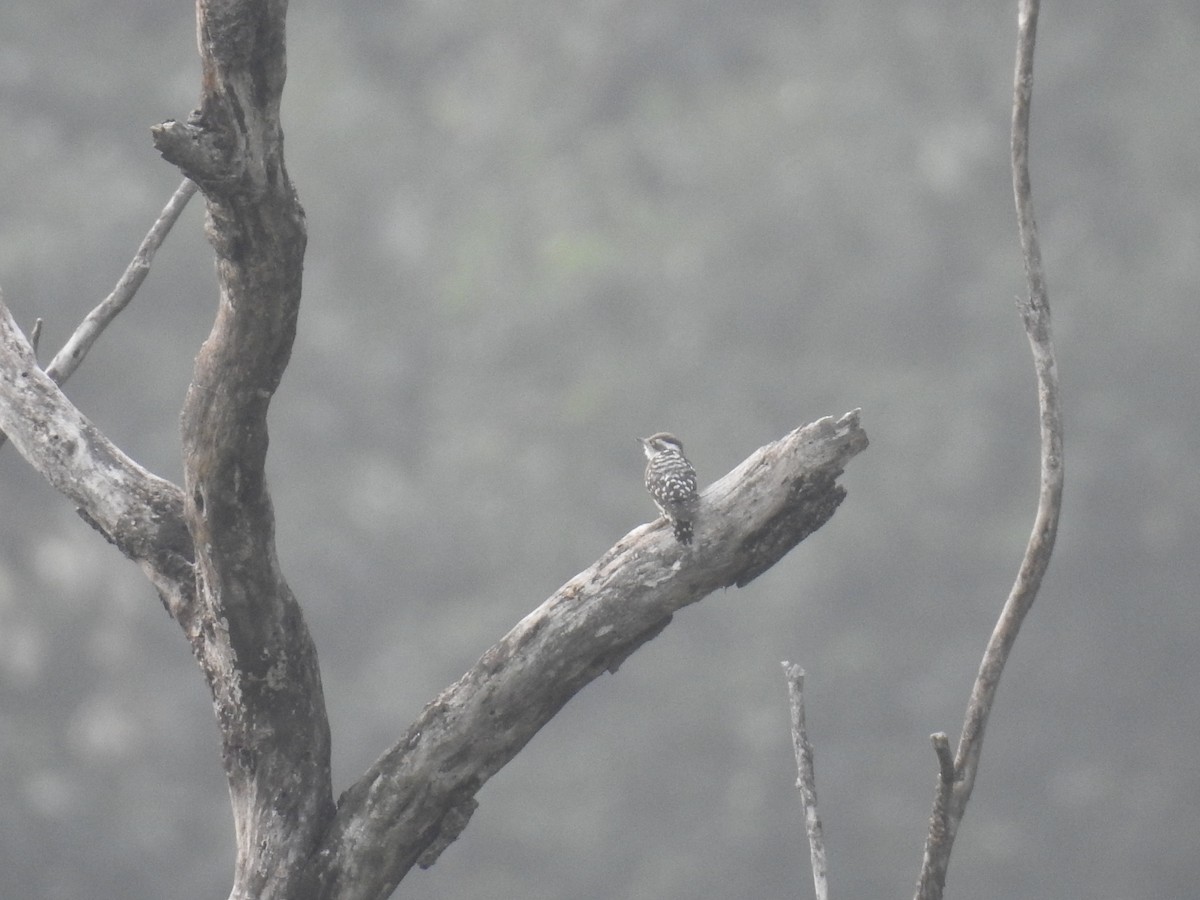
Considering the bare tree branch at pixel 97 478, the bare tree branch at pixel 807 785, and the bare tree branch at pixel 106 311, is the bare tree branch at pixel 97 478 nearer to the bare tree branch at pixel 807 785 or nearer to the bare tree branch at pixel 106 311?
the bare tree branch at pixel 106 311

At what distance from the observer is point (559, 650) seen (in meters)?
3.38

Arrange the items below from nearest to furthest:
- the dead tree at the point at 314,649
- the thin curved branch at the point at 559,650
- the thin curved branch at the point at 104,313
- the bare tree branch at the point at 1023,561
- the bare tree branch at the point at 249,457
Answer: the bare tree branch at the point at 249,457, the bare tree branch at the point at 1023,561, the dead tree at the point at 314,649, the thin curved branch at the point at 559,650, the thin curved branch at the point at 104,313

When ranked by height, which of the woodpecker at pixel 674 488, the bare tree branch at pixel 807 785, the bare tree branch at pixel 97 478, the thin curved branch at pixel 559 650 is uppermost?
the bare tree branch at pixel 97 478

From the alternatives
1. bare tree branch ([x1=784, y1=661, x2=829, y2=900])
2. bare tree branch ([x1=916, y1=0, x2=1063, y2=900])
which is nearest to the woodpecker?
bare tree branch ([x1=784, y1=661, x2=829, y2=900])

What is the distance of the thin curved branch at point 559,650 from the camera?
3.38 metres

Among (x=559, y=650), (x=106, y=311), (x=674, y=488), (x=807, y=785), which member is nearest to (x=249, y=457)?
(x=559, y=650)

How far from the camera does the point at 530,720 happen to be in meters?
3.43

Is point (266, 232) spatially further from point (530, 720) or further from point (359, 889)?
point (359, 889)

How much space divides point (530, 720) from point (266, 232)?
128 cm

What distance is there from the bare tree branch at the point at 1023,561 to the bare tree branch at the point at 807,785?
0.99 ft

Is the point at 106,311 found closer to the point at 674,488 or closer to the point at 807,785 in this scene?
the point at 674,488

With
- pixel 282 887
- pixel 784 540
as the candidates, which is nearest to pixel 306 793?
pixel 282 887

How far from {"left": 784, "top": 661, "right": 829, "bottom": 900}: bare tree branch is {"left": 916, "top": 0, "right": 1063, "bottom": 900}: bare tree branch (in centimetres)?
30

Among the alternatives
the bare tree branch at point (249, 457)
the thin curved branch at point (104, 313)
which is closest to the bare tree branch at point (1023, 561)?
the bare tree branch at point (249, 457)
